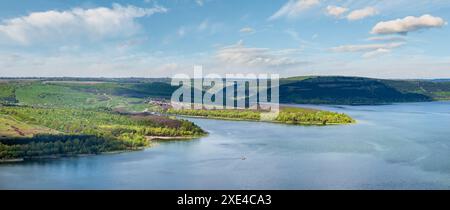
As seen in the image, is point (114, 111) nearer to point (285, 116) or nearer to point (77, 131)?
point (77, 131)

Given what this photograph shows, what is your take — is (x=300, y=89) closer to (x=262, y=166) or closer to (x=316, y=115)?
(x=316, y=115)

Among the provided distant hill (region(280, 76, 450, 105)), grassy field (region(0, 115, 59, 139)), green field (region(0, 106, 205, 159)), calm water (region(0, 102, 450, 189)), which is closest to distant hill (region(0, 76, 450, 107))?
distant hill (region(280, 76, 450, 105))

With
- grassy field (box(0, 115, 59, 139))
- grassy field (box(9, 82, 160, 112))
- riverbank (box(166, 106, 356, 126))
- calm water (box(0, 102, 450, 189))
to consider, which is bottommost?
calm water (box(0, 102, 450, 189))

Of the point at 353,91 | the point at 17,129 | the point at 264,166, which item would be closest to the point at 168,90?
the point at 353,91

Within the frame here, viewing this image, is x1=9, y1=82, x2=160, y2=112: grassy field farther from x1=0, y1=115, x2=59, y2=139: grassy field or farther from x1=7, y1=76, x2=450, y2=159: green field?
x1=0, y1=115, x2=59, y2=139: grassy field

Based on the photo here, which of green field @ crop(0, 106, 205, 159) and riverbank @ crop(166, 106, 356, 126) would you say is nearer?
green field @ crop(0, 106, 205, 159)

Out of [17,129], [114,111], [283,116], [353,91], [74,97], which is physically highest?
[353,91]

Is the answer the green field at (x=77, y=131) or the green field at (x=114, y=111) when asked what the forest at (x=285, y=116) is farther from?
the green field at (x=77, y=131)
